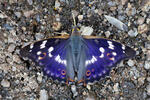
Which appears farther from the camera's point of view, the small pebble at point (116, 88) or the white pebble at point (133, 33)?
the white pebble at point (133, 33)

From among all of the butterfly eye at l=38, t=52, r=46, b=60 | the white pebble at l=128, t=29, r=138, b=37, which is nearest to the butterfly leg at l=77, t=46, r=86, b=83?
the butterfly eye at l=38, t=52, r=46, b=60

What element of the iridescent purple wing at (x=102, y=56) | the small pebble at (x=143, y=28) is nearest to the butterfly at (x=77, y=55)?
the iridescent purple wing at (x=102, y=56)

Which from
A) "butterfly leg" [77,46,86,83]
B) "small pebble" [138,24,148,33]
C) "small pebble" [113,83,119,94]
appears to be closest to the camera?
"butterfly leg" [77,46,86,83]

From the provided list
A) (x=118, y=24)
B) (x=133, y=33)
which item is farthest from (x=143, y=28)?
(x=118, y=24)

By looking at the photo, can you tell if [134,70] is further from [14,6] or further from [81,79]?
[14,6]

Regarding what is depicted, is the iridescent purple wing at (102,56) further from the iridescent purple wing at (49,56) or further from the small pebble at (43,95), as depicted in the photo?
the small pebble at (43,95)

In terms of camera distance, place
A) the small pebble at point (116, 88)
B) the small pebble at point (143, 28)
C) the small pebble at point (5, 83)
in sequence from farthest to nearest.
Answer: the small pebble at point (143, 28)
the small pebble at point (116, 88)
the small pebble at point (5, 83)

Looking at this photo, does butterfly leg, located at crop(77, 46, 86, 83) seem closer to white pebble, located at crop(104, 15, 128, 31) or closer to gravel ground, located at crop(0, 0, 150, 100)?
gravel ground, located at crop(0, 0, 150, 100)

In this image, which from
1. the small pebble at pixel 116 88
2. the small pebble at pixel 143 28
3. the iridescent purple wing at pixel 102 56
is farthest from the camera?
the small pebble at pixel 143 28
